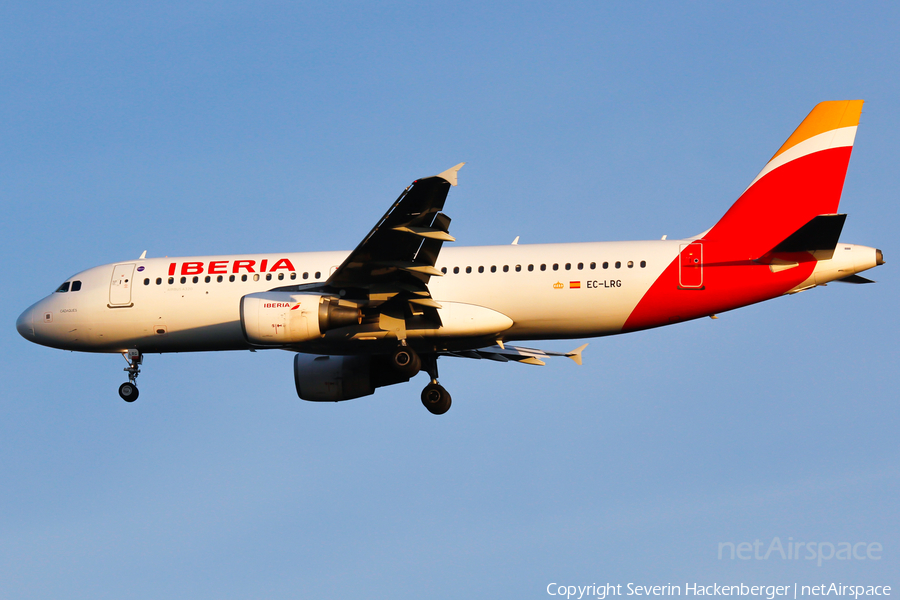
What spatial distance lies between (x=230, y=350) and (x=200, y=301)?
1.55 m

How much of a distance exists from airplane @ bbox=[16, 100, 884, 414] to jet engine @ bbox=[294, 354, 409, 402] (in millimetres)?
1891

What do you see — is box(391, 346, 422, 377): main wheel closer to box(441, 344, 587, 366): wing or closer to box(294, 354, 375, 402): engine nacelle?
box(294, 354, 375, 402): engine nacelle

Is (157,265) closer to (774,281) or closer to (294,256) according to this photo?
(294,256)

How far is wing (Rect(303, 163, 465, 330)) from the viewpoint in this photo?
60.7 ft

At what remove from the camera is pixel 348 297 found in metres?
21.2

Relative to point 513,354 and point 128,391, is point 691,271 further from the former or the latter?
point 128,391

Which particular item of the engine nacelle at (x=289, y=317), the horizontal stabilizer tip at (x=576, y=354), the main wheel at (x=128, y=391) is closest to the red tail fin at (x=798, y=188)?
the horizontal stabilizer tip at (x=576, y=354)

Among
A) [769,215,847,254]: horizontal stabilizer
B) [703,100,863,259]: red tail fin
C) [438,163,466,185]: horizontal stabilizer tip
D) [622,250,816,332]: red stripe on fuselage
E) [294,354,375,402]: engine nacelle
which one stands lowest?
[294,354,375,402]: engine nacelle

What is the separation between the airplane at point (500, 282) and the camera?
20.5 meters

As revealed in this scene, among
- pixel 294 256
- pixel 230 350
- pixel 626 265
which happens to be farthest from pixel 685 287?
pixel 230 350

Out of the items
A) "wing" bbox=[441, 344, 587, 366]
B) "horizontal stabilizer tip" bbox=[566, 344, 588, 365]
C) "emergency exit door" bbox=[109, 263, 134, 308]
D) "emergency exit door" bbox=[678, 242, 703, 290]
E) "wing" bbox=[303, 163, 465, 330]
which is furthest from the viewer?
"wing" bbox=[441, 344, 587, 366]

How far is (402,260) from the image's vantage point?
20.4m

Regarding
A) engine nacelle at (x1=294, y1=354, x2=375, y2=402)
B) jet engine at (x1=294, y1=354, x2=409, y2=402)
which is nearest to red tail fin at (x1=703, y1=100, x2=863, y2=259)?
jet engine at (x1=294, y1=354, x2=409, y2=402)

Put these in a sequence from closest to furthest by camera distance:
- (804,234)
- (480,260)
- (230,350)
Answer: (804,234) < (480,260) < (230,350)
